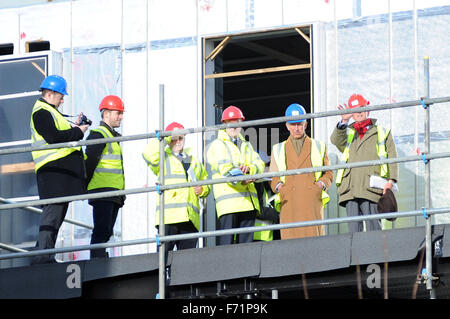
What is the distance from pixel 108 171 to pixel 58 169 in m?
0.72

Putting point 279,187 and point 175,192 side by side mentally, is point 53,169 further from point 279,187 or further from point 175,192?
point 279,187

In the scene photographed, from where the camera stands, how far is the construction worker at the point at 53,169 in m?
13.0

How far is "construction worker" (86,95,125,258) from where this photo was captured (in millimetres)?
13320

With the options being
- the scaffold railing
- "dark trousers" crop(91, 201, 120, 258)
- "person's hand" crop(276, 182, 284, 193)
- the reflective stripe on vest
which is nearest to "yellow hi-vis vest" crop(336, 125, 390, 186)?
"person's hand" crop(276, 182, 284, 193)

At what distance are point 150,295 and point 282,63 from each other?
823cm

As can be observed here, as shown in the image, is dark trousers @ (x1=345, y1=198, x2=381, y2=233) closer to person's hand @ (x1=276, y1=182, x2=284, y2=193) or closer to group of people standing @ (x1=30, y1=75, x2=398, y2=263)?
group of people standing @ (x1=30, y1=75, x2=398, y2=263)

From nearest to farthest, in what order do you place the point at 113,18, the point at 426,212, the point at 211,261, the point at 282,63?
1. the point at 426,212
2. the point at 211,261
3. the point at 113,18
4. the point at 282,63

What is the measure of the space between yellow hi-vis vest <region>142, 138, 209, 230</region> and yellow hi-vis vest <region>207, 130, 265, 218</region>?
1.03ft

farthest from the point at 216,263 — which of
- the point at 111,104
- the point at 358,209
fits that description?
the point at 111,104

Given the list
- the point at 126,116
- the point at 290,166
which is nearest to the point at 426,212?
the point at 290,166

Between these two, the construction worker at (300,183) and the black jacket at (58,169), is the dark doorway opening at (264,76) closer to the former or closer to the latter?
the construction worker at (300,183)

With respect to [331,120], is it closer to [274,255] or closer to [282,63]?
[274,255]

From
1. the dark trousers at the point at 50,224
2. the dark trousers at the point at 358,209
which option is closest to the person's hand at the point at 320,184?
the dark trousers at the point at 358,209
